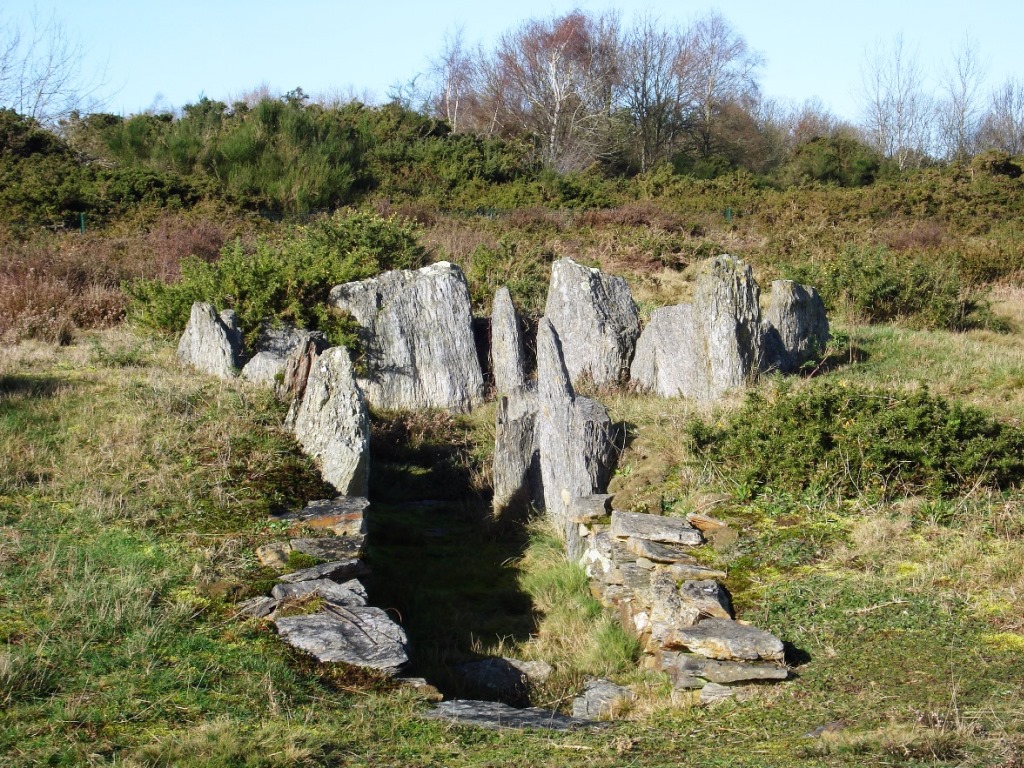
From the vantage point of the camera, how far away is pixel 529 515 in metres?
9.11

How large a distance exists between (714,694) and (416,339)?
7.33m

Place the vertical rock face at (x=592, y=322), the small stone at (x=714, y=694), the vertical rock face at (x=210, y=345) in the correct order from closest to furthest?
1. the small stone at (x=714, y=694)
2. the vertical rock face at (x=210, y=345)
3. the vertical rock face at (x=592, y=322)

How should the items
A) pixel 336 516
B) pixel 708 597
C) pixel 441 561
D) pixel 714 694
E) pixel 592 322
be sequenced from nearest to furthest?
1. pixel 714 694
2. pixel 708 597
3. pixel 336 516
4. pixel 441 561
5. pixel 592 322

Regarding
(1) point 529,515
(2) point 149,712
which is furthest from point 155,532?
(1) point 529,515

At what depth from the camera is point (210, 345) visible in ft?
34.8

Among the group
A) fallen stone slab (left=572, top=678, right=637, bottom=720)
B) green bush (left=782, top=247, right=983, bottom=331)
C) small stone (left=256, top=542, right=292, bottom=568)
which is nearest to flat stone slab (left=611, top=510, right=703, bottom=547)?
fallen stone slab (left=572, top=678, right=637, bottom=720)

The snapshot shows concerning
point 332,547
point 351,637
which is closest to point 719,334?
point 332,547

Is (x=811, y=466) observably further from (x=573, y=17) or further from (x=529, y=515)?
(x=573, y=17)

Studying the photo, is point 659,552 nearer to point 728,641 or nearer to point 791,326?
point 728,641

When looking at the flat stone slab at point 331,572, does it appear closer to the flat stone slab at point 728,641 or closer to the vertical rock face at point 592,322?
the flat stone slab at point 728,641

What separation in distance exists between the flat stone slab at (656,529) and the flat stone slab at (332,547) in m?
1.89

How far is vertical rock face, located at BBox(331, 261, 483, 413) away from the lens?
1177 centimetres

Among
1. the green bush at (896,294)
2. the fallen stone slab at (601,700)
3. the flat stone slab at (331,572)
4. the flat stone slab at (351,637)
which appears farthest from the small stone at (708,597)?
the green bush at (896,294)

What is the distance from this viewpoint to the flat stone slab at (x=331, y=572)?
6267 millimetres
